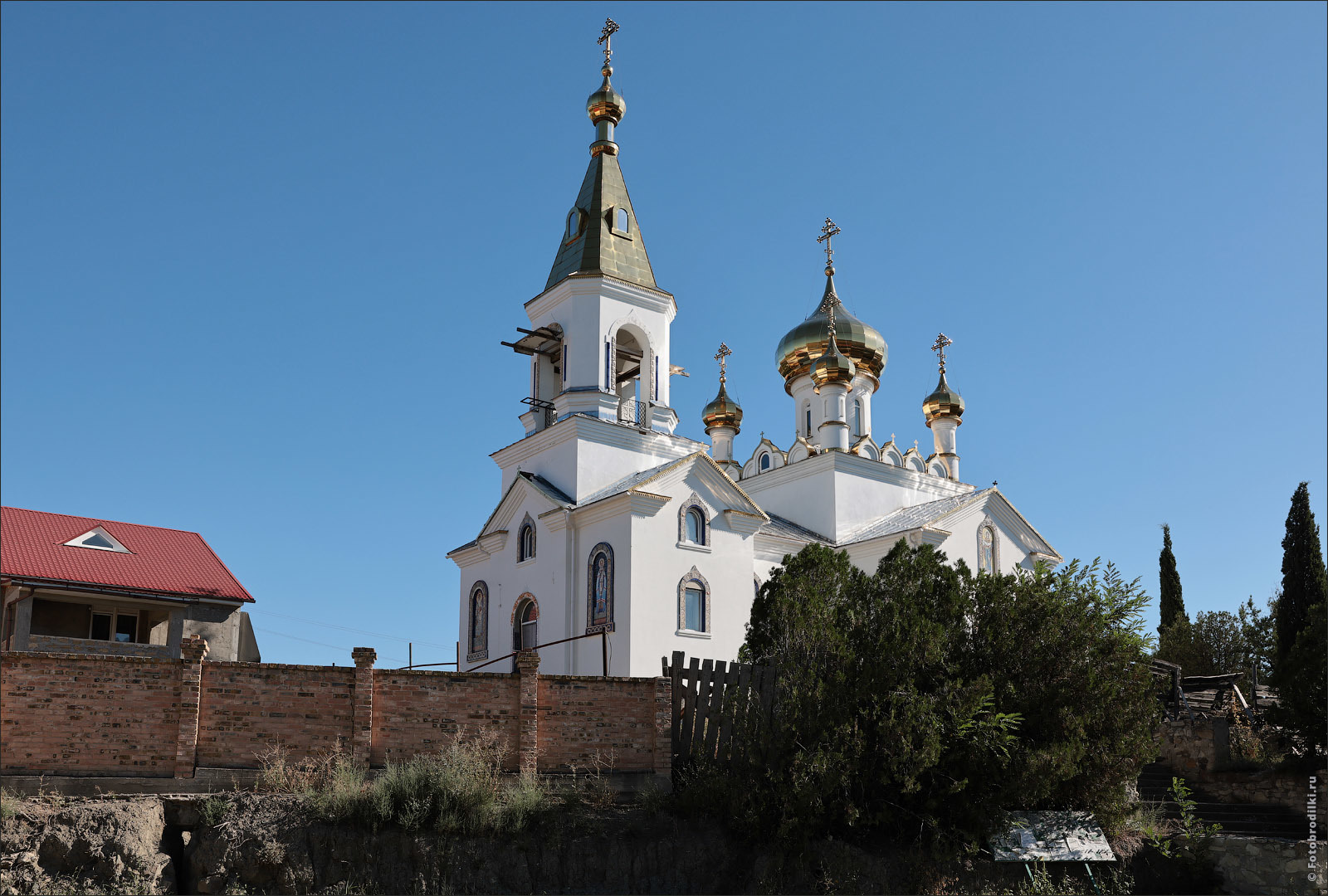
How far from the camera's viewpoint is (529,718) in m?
12.8

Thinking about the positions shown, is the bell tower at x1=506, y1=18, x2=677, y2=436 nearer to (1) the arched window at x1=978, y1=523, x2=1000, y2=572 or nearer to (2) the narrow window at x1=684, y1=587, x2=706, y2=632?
(2) the narrow window at x1=684, y1=587, x2=706, y2=632

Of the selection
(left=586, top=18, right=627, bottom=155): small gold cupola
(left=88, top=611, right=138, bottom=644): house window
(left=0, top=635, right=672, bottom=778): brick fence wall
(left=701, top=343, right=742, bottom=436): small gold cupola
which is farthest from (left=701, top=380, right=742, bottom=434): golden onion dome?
(left=0, top=635, right=672, bottom=778): brick fence wall

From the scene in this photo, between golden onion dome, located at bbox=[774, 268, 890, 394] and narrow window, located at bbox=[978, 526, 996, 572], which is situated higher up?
golden onion dome, located at bbox=[774, 268, 890, 394]

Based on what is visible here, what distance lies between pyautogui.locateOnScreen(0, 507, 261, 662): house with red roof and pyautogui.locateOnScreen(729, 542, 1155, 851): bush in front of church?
1158cm

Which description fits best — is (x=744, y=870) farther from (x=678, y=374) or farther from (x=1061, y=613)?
(x=678, y=374)

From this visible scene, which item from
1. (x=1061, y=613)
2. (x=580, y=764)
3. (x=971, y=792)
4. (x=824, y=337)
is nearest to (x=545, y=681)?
(x=580, y=764)

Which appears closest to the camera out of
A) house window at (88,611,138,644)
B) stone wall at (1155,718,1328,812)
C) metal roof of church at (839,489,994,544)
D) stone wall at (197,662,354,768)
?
stone wall at (197,662,354,768)

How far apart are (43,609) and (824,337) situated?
19196 millimetres

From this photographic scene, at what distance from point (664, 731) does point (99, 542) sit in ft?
43.5

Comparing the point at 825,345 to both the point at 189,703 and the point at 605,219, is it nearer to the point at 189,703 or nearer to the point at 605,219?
the point at 605,219

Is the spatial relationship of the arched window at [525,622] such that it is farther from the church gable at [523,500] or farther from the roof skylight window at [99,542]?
the roof skylight window at [99,542]

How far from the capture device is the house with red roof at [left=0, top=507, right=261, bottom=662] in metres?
20.2

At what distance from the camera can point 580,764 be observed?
1292cm

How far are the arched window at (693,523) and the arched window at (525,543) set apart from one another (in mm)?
3138
